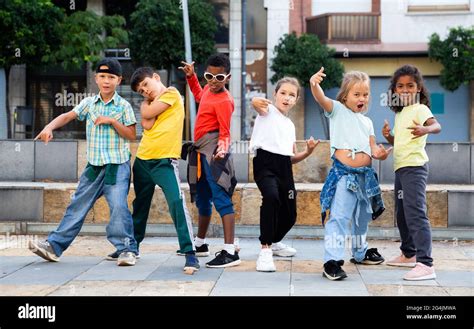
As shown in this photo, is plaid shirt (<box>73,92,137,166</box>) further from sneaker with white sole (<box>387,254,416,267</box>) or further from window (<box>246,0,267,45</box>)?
window (<box>246,0,267,45</box>)

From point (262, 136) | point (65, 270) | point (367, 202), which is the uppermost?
point (262, 136)

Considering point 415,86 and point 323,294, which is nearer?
point 323,294

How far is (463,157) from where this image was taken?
1034 cm

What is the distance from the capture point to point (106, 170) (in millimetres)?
6348

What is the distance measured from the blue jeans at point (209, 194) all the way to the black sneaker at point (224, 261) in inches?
12.7

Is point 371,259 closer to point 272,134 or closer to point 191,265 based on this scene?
point 272,134

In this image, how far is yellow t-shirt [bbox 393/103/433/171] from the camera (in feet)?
19.5

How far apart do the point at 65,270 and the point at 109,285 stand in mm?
820

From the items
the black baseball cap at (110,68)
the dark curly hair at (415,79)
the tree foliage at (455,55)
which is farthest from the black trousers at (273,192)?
the tree foliage at (455,55)

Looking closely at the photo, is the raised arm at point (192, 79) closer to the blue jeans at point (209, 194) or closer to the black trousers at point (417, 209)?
the blue jeans at point (209, 194)

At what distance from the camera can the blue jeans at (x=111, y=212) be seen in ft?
20.8

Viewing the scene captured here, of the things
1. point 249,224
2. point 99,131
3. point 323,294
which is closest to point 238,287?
point 323,294

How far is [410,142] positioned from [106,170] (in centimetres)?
241

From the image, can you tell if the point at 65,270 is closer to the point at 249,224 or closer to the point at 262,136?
the point at 262,136
